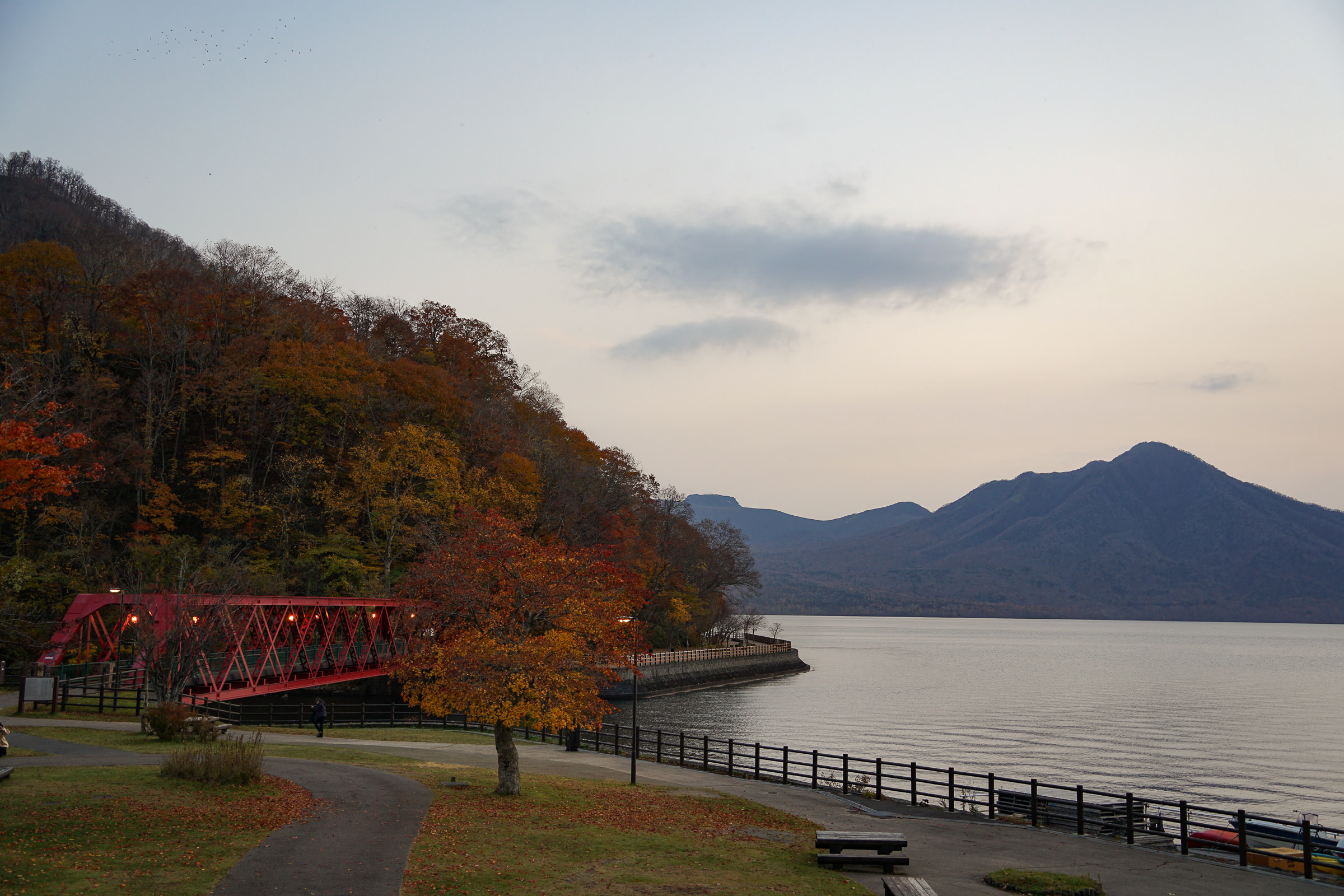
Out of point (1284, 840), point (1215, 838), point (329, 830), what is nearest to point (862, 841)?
point (329, 830)

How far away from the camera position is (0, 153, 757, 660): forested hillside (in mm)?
50062

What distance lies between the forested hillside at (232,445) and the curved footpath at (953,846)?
67.3 ft

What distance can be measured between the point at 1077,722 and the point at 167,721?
61535 millimetres

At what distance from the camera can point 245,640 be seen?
5328 cm

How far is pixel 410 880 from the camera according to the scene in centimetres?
1212

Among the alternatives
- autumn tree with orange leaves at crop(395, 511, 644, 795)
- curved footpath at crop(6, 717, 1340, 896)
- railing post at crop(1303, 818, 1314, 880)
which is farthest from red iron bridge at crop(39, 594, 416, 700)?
railing post at crop(1303, 818, 1314, 880)

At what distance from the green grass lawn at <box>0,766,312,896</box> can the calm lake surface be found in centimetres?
3309

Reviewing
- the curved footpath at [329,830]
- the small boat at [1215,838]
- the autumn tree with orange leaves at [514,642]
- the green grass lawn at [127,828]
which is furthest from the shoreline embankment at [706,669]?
the green grass lawn at [127,828]

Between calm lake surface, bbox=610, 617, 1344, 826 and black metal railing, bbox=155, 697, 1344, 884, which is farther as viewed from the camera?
calm lake surface, bbox=610, 617, 1344, 826

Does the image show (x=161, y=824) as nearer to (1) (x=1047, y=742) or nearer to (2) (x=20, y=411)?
(2) (x=20, y=411)

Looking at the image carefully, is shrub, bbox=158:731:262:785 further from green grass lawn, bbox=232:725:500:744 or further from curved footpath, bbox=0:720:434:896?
green grass lawn, bbox=232:725:500:744

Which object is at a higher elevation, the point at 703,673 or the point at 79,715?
the point at 79,715

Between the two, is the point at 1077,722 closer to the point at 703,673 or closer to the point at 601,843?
the point at 703,673

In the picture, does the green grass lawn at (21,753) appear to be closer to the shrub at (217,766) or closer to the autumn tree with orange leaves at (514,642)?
the shrub at (217,766)
